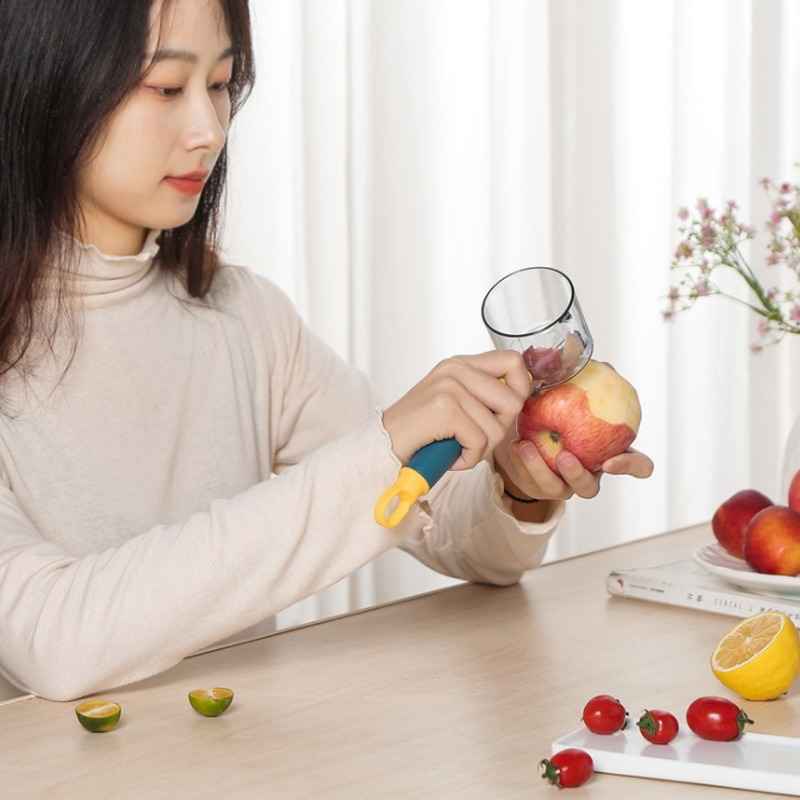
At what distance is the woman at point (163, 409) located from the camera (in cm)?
102

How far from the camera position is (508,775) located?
801 mm

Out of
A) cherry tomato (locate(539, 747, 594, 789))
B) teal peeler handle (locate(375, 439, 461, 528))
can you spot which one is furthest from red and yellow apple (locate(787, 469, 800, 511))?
cherry tomato (locate(539, 747, 594, 789))

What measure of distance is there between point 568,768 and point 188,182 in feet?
2.51

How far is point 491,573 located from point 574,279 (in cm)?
125

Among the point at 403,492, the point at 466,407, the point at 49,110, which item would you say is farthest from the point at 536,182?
the point at 403,492

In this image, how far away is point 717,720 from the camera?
83cm

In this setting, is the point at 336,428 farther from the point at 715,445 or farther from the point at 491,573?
the point at 715,445

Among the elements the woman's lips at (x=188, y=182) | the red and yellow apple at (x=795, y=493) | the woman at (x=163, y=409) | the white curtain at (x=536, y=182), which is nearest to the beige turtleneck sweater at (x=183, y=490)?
the woman at (x=163, y=409)

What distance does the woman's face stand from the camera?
1199 millimetres

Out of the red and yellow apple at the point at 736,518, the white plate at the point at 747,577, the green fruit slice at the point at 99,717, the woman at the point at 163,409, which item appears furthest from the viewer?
the red and yellow apple at the point at 736,518

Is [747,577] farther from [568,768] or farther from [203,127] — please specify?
[203,127]

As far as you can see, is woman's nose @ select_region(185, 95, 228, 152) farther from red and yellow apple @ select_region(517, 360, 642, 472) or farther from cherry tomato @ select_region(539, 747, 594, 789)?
cherry tomato @ select_region(539, 747, 594, 789)

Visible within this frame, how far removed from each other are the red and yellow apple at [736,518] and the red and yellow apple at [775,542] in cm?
6

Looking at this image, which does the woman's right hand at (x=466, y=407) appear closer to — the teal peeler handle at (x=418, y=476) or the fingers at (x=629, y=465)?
the teal peeler handle at (x=418, y=476)
